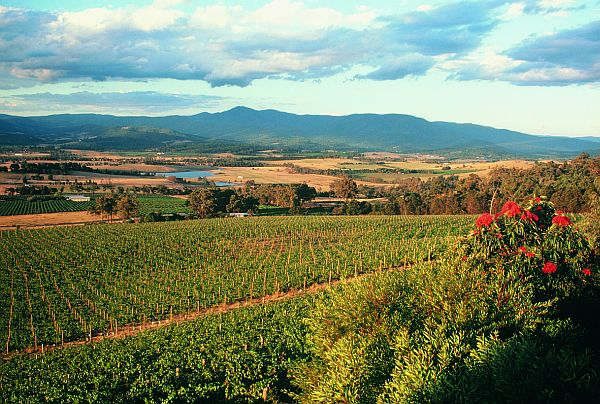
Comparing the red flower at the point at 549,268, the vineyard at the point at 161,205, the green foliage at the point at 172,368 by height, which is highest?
the red flower at the point at 549,268

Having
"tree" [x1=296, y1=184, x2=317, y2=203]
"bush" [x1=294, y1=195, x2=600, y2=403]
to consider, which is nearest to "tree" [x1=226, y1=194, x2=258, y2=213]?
"tree" [x1=296, y1=184, x2=317, y2=203]

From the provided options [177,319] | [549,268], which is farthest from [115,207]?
[549,268]

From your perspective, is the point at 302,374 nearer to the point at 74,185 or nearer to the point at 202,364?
the point at 202,364

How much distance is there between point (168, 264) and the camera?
4334 centimetres

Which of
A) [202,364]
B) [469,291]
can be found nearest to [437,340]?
[469,291]

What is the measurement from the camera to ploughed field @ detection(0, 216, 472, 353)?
30.7m

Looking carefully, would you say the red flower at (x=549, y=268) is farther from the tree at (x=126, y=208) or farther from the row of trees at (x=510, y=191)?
the tree at (x=126, y=208)

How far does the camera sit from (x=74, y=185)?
133 meters

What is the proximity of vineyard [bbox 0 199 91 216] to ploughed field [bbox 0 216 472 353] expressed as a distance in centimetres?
3485

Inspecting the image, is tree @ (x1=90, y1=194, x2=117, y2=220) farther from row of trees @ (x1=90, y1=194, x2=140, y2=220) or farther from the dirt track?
the dirt track

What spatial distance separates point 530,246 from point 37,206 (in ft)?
350

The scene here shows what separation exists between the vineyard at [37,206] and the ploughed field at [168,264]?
114 feet

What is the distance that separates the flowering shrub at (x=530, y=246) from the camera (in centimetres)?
1572

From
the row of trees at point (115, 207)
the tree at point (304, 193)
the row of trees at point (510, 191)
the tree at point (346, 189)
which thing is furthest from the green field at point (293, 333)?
the tree at point (346, 189)
